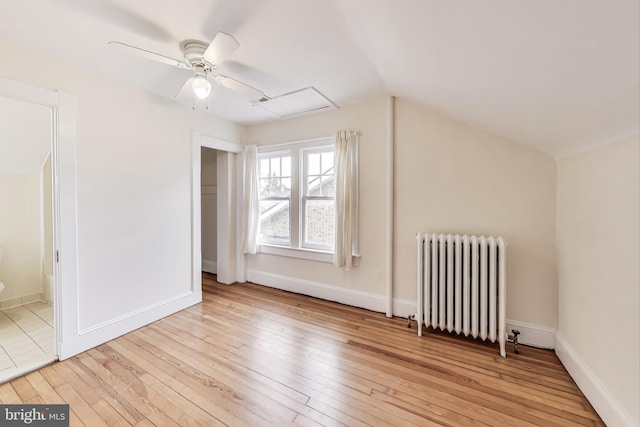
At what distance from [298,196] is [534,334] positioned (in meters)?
2.82

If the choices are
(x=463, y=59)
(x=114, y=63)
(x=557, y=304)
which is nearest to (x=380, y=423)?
(x=557, y=304)

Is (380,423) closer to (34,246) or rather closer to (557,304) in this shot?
(557,304)

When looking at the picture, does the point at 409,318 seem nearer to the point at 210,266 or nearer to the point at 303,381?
the point at 303,381

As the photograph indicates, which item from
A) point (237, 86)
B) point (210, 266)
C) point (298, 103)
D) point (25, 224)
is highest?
point (298, 103)

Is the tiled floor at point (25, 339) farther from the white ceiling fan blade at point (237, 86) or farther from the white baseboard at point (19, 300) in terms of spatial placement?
the white ceiling fan blade at point (237, 86)

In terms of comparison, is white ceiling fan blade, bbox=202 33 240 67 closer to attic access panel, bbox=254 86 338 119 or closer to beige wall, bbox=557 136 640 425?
attic access panel, bbox=254 86 338 119

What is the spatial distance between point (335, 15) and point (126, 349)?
3.03 meters

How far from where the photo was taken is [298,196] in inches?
137

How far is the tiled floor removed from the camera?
1922 millimetres

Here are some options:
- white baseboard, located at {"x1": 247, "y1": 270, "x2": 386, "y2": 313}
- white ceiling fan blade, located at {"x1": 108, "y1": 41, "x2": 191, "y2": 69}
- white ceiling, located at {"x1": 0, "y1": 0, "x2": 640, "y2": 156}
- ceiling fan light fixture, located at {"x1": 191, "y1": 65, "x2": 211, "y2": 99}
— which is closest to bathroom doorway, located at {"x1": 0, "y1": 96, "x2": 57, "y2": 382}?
white ceiling, located at {"x1": 0, "y1": 0, "x2": 640, "y2": 156}

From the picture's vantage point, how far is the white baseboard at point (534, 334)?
2138 mm

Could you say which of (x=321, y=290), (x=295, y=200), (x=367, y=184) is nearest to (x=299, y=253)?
(x=321, y=290)

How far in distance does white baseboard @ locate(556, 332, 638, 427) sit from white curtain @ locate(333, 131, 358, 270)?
190 centimetres

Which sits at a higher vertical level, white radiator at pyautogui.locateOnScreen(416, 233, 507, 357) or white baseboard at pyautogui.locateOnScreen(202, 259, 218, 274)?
white radiator at pyautogui.locateOnScreen(416, 233, 507, 357)
